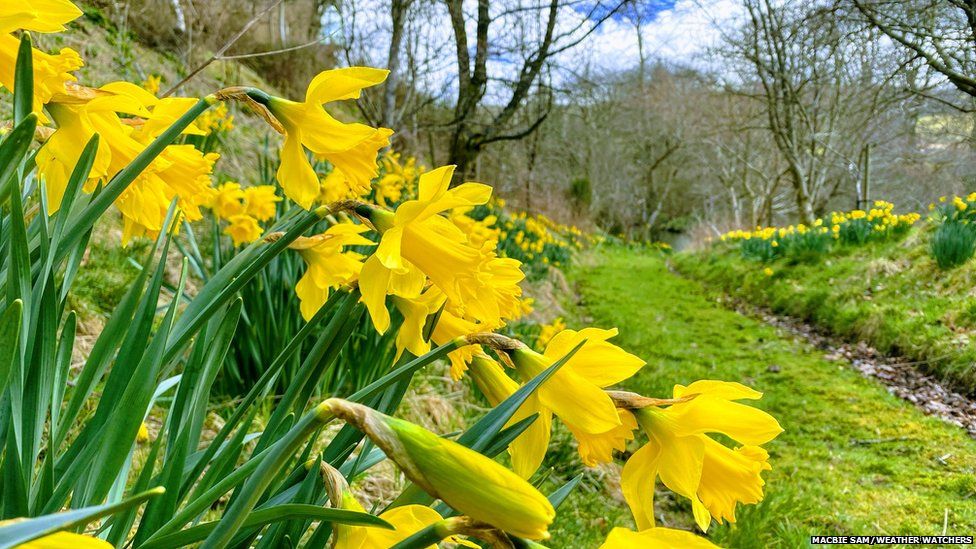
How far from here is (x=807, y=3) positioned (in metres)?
9.25

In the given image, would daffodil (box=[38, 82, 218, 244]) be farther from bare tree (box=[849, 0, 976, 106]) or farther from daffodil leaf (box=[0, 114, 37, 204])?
bare tree (box=[849, 0, 976, 106])

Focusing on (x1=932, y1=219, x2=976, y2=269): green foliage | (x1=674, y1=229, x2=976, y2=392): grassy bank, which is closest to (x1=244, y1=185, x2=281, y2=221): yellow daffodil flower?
(x1=674, y1=229, x2=976, y2=392): grassy bank

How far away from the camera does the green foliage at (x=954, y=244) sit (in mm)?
4840

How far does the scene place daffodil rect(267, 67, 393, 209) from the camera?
72 centimetres

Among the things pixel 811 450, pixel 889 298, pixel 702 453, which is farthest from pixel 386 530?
pixel 889 298

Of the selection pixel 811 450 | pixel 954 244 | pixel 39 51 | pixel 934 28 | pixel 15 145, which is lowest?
pixel 811 450

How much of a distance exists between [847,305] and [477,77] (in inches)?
194

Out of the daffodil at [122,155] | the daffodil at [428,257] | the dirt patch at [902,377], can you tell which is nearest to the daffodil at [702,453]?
the daffodil at [428,257]

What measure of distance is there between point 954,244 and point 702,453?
223 inches

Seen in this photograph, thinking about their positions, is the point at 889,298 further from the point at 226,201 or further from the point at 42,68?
the point at 42,68

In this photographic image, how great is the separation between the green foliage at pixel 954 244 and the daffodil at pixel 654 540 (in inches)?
225

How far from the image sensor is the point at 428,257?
2.23ft

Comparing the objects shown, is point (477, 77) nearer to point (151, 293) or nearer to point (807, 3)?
point (807, 3)

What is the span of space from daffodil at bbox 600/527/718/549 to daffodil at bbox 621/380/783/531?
0.42 ft
